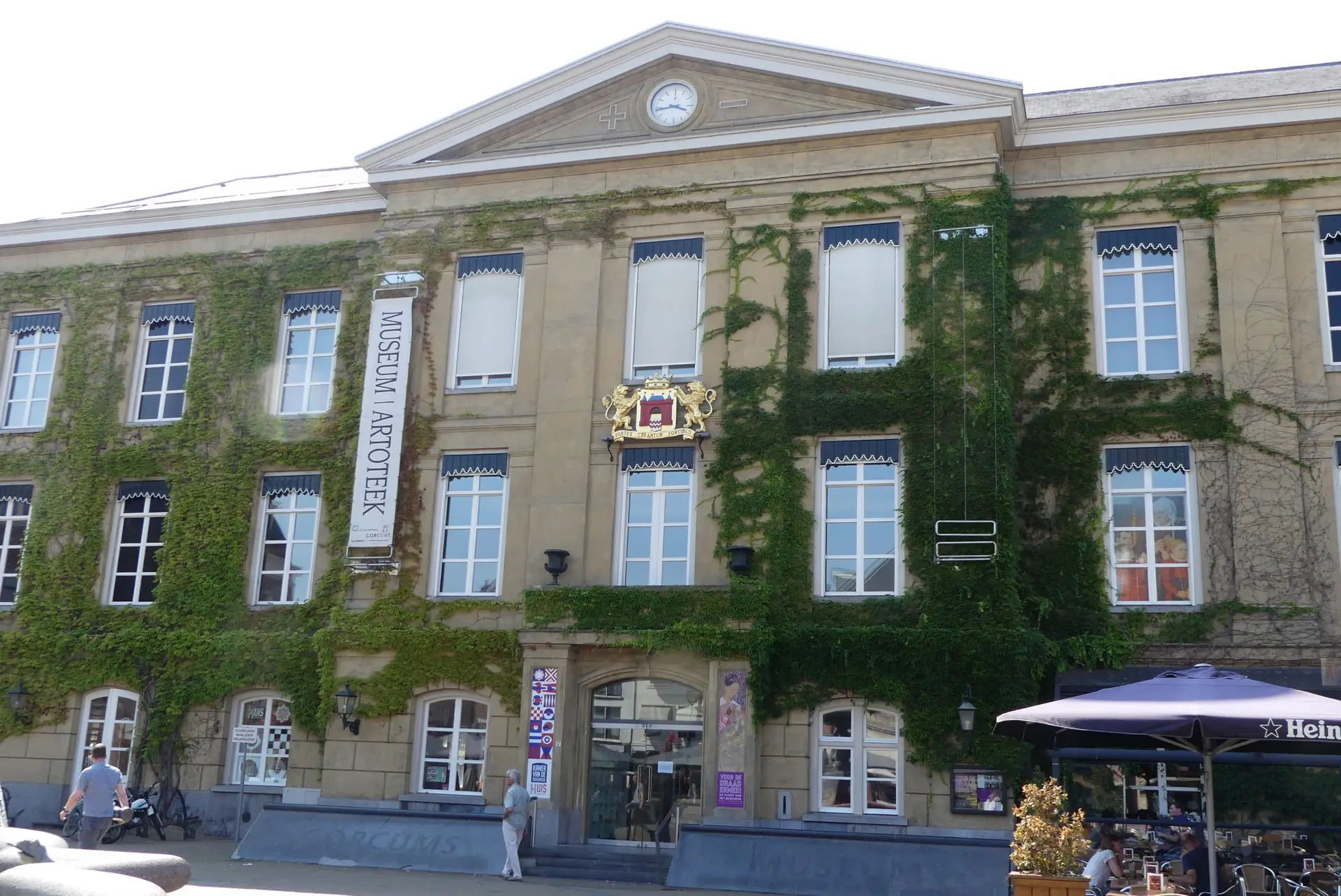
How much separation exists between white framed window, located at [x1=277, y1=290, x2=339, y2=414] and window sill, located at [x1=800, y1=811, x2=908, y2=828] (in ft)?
37.5

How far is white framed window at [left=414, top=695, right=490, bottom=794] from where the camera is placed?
21219 millimetres

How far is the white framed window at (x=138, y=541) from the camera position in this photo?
2452 centimetres

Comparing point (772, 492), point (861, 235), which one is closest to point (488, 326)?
point (772, 492)

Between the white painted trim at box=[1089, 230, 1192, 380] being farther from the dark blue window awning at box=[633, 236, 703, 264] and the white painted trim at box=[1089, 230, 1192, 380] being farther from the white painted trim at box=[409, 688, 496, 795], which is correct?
the white painted trim at box=[409, 688, 496, 795]

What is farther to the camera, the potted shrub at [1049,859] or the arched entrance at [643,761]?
the arched entrance at [643,761]

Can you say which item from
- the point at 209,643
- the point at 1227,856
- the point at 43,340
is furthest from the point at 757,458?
the point at 43,340

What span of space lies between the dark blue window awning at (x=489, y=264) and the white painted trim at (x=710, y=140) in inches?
58.9

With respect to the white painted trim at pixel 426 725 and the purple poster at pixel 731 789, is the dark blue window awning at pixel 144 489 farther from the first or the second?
the purple poster at pixel 731 789

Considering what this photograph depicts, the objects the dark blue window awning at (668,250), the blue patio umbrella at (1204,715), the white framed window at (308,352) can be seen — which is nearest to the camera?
the blue patio umbrella at (1204,715)

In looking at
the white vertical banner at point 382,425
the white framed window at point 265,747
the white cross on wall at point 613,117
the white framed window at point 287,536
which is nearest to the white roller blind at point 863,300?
the white cross on wall at point 613,117

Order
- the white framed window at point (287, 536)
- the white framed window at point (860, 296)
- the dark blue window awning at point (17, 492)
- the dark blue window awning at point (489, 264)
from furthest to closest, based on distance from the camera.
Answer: the dark blue window awning at point (17, 492) < the white framed window at point (287, 536) < the dark blue window awning at point (489, 264) < the white framed window at point (860, 296)

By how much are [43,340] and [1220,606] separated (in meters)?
22.2

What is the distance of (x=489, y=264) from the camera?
23062mm

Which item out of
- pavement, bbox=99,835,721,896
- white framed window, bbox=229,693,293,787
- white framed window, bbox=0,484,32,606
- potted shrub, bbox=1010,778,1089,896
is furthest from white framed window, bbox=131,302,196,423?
potted shrub, bbox=1010,778,1089,896
